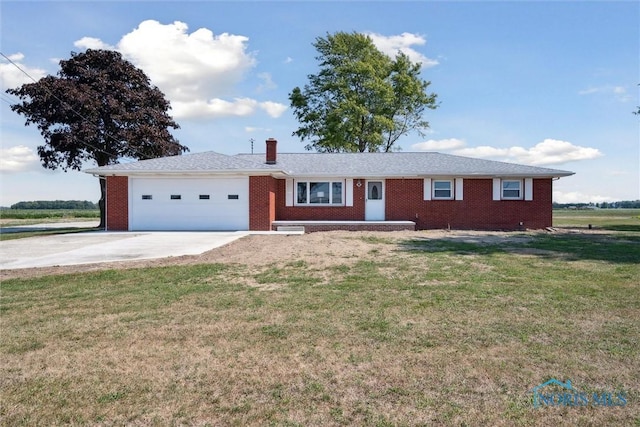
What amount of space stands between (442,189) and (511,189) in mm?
3379

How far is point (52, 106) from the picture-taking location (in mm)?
26141

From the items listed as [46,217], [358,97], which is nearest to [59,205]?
[46,217]

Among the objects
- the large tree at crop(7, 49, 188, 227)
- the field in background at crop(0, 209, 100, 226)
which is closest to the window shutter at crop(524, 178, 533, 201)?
the large tree at crop(7, 49, 188, 227)

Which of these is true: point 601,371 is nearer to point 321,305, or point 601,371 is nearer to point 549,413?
point 549,413

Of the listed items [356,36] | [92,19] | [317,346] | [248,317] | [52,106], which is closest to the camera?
[317,346]

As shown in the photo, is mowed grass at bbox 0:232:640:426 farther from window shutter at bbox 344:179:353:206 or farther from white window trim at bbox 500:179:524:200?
white window trim at bbox 500:179:524:200

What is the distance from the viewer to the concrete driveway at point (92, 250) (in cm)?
1033

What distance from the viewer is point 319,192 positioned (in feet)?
69.5

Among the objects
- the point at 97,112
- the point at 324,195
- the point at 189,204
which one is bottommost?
the point at 189,204

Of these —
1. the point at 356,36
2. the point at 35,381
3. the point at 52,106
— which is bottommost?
the point at 35,381

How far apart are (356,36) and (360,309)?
119ft

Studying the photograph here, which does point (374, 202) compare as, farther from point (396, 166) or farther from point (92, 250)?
point (92, 250)

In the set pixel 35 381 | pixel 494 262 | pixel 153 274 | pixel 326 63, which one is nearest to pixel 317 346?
pixel 35 381

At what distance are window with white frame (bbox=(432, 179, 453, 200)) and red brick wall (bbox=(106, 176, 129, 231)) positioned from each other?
48.3 ft
